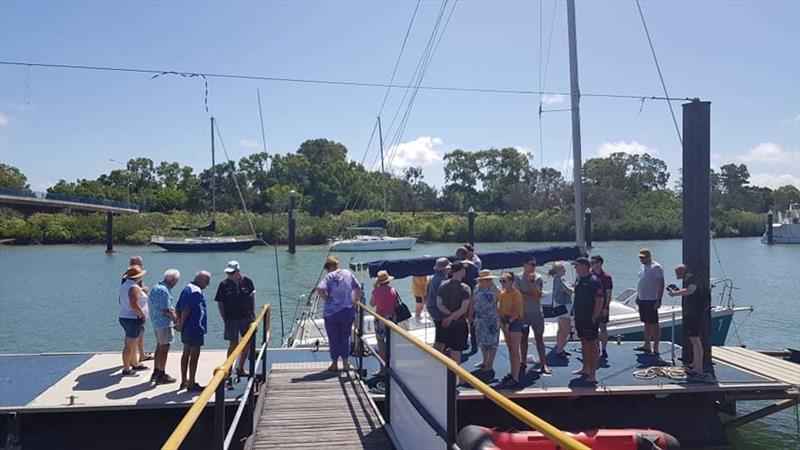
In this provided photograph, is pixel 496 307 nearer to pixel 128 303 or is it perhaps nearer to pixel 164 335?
pixel 164 335

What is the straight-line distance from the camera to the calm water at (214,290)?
68.6 ft

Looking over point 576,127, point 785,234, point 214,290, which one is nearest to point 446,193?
point 785,234

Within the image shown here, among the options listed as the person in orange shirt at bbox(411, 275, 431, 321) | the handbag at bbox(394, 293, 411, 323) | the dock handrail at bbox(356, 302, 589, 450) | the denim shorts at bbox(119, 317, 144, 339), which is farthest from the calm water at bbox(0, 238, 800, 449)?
→ the dock handrail at bbox(356, 302, 589, 450)

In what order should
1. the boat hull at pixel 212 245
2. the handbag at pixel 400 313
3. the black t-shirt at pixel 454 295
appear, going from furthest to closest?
the boat hull at pixel 212 245, the handbag at pixel 400 313, the black t-shirt at pixel 454 295

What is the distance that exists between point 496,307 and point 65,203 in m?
75.5

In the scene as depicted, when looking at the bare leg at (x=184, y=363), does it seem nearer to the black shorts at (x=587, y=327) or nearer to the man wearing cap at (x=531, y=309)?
the man wearing cap at (x=531, y=309)

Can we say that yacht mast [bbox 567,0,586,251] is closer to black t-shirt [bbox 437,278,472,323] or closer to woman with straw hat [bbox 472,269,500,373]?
woman with straw hat [bbox 472,269,500,373]

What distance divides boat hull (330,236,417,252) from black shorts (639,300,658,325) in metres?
50.3

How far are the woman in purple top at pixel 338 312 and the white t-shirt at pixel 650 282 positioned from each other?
476 centimetres

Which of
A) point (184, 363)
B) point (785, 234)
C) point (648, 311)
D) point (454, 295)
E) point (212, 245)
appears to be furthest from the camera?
point (785, 234)

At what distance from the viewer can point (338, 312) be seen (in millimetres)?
9758

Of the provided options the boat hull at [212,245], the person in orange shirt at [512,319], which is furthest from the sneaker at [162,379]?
the boat hull at [212,245]

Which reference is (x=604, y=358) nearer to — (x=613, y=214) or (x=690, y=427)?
(x=690, y=427)

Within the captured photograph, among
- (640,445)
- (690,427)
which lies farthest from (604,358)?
(640,445)
